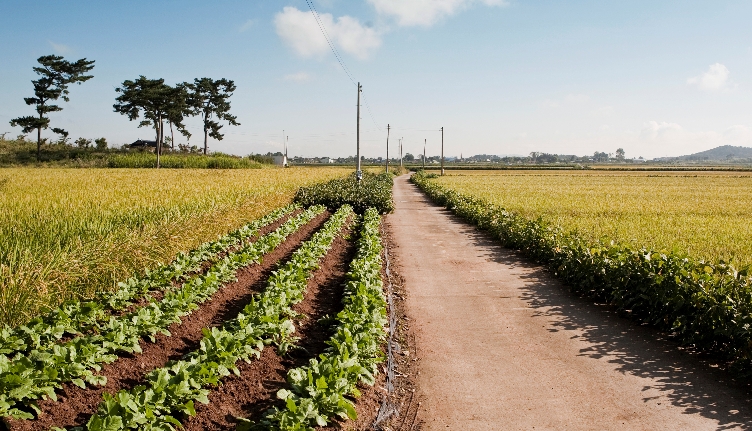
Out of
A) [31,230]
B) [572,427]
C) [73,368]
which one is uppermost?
[31,230]

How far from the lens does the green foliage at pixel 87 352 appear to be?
4234 mm

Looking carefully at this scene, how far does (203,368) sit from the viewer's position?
5.01 metres

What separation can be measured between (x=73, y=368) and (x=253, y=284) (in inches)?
207

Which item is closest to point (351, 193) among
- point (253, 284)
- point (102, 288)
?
point (253, 284)

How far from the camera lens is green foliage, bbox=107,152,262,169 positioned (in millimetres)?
59500

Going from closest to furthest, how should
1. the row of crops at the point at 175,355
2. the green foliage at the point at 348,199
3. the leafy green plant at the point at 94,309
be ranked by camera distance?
the row of crops at the point at 175,355, the leafy green plant at the point at 94,309, the green foliage at the point at 348,199

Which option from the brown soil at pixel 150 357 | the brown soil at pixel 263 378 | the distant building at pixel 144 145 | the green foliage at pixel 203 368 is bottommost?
the brown soil at pixel 263 378

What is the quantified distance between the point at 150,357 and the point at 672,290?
680cm

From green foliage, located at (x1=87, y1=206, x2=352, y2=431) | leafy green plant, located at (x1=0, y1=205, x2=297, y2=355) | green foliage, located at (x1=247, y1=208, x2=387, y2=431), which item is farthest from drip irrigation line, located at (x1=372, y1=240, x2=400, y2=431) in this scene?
leafy green plant, located at (x1=0, y1=205, x2=297, y2=355)

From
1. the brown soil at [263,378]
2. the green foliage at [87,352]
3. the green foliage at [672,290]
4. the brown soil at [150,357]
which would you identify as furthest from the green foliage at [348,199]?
the green foliage at [87,352]

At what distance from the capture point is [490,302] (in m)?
10.0

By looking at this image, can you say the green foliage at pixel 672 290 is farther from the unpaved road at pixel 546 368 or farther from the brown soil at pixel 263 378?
the brown soil at pixel 263 378

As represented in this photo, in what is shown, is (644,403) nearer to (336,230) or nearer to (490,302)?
(490,302)

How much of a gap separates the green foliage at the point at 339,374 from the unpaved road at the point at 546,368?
0.71m
